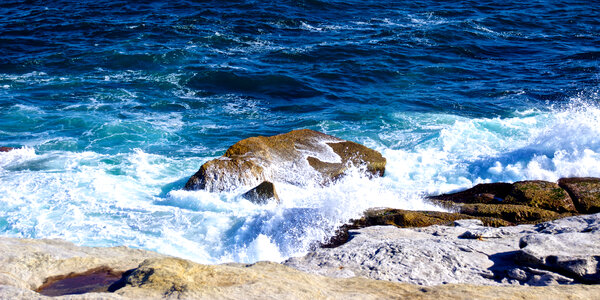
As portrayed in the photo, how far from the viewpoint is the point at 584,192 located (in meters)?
7.08

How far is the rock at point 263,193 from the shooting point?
7.44 m

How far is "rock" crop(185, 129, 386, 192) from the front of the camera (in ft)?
26.5

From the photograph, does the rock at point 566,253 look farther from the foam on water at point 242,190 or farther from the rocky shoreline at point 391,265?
the foam on water at point 242,190

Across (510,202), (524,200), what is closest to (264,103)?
(510,202)

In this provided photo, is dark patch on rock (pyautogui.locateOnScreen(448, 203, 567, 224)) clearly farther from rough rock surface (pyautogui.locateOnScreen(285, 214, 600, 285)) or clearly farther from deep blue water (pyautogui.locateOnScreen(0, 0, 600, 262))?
rough rock surface (pyautogui.locateOnScreen(285, 214, 600, 285))

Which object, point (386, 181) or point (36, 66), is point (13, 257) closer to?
point (386, 181)

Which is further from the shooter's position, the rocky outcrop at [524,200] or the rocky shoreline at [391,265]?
the rocky outcrop at [524,200]

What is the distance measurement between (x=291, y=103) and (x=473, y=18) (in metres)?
11.5

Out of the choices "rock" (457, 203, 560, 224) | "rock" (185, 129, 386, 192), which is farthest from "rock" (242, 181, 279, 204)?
"rock" (457, 203, 560, 224)

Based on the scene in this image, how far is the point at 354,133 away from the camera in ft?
37.5

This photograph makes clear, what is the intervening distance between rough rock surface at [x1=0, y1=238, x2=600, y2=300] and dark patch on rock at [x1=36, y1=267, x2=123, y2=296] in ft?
0.24

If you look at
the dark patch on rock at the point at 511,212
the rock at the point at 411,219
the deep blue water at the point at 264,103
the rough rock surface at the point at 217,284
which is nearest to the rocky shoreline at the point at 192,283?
the rough rock surface at the point at 217,284

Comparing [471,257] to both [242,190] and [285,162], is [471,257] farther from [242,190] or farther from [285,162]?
[285,162]

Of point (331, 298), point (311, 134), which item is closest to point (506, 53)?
point (311, 134)
